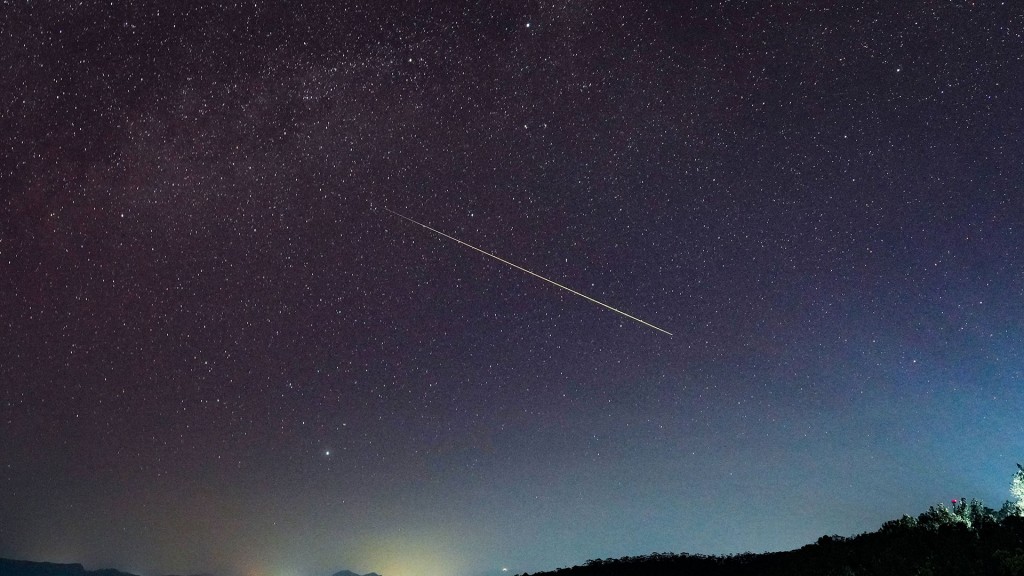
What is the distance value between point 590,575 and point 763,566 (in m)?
5.03

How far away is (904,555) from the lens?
40.1 feet

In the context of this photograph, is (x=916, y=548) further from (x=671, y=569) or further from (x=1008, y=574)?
(x=671, y=569)

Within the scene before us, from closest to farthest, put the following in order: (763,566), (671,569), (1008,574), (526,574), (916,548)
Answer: (1008,574) → (916,548) → (763,566) → (671,569) → (526,574)

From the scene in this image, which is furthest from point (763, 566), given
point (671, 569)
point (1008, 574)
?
point (1008, 574)

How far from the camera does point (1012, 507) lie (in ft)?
65.4

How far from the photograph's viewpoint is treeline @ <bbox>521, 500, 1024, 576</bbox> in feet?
34.6

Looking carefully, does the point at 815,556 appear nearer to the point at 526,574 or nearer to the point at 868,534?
the point at 868,534

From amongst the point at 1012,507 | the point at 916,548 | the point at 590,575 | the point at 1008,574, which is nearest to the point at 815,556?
the point at 916,548

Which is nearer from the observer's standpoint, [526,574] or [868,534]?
A: [868,534]

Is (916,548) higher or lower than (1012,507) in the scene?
lower

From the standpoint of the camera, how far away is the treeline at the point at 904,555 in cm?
1054

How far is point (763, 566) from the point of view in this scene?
17391 mm

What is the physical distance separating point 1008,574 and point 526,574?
16.5m

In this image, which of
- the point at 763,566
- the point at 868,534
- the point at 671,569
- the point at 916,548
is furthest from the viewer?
the point at 671,569
